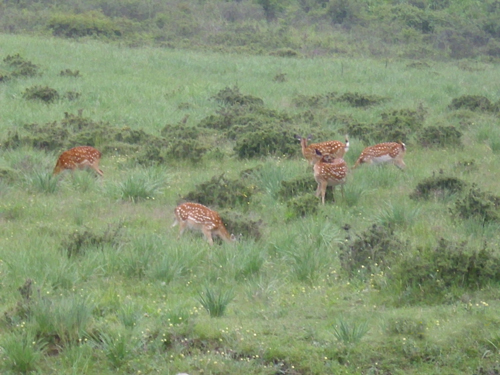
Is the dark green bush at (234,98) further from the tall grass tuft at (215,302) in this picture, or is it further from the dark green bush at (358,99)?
the tall grass tuft at (215,302)

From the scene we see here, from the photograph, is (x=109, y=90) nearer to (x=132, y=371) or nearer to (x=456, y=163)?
(x=456, y=163)

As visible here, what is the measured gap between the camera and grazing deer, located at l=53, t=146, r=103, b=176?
12.4m

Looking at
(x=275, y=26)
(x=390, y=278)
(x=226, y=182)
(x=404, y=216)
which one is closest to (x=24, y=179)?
(x=226, y=182)

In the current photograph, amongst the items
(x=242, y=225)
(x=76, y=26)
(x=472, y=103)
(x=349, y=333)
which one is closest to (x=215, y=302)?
(x=349, y=333)

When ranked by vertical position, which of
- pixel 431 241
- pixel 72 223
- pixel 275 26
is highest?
pixel 431 241

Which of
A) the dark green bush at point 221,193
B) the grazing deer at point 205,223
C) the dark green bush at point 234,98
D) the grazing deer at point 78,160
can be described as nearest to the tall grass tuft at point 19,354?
the grazing deer at point 205,223

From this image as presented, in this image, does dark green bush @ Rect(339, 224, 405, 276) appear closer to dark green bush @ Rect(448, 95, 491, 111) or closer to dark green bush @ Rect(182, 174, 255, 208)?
dark green bush @ Rect(182, 174, 255, 208)

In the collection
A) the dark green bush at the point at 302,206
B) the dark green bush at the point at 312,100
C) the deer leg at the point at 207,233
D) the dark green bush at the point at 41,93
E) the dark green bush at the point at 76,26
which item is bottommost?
the dark green bush at the point at 76,26

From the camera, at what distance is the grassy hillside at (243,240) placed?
234 inches

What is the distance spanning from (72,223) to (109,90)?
1089 cm

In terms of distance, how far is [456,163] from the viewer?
528 inches

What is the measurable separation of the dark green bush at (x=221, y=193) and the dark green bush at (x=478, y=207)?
2.91m

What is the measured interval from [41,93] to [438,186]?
36.0ft

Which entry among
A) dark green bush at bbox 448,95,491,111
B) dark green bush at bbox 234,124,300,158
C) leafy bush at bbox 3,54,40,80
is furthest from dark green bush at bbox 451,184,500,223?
leafy bush at bbox 3,54,40,80
